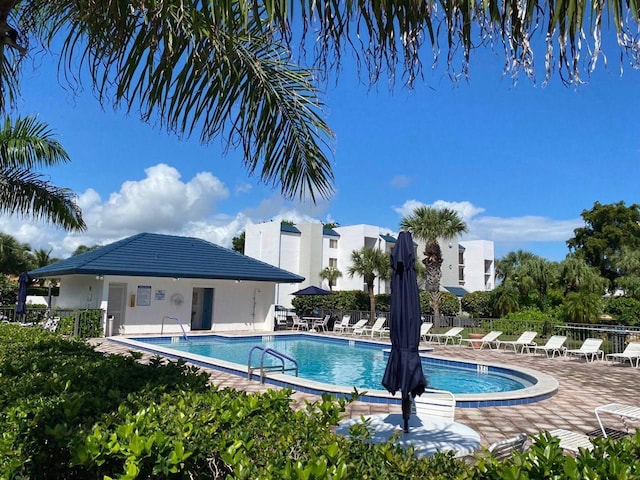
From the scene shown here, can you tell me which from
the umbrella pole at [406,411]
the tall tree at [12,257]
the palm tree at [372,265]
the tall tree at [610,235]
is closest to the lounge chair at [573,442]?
the umbrella pole at [406,411]

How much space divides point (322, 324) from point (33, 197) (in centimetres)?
1660

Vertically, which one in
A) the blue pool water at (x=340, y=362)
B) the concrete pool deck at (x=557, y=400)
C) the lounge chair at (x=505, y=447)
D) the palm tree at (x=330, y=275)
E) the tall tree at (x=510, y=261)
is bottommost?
the blue pool water at (x=340, y=362)

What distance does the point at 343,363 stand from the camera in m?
16.8

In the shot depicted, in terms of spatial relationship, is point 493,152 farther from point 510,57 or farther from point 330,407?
point 510,57

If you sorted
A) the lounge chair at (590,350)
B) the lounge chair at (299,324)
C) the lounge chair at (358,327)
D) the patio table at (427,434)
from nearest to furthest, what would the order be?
the patio table at (427,434) < the lounge chair at (590,350) < the lounge chair at (358,327) < the lounge chair at (299,324)

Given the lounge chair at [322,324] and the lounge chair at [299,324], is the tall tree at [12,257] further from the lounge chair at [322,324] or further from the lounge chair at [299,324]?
the lounge chair at [322,324]

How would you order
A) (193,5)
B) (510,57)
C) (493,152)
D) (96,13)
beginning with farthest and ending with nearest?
(493,152), (96,13), (193,5), (510,57)

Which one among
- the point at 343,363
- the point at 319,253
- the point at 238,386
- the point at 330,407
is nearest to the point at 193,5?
the point at 330,407

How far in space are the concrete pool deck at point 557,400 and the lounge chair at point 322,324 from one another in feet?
36.2

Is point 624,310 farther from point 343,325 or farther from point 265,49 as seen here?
point 265,49

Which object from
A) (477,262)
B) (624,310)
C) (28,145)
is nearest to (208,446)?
(28,145)

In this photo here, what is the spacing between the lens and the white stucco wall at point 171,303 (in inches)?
862

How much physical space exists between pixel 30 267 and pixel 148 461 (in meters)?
47.7

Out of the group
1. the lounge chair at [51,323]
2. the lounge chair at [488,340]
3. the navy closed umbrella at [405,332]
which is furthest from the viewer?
the lounge chair at [51,323]
